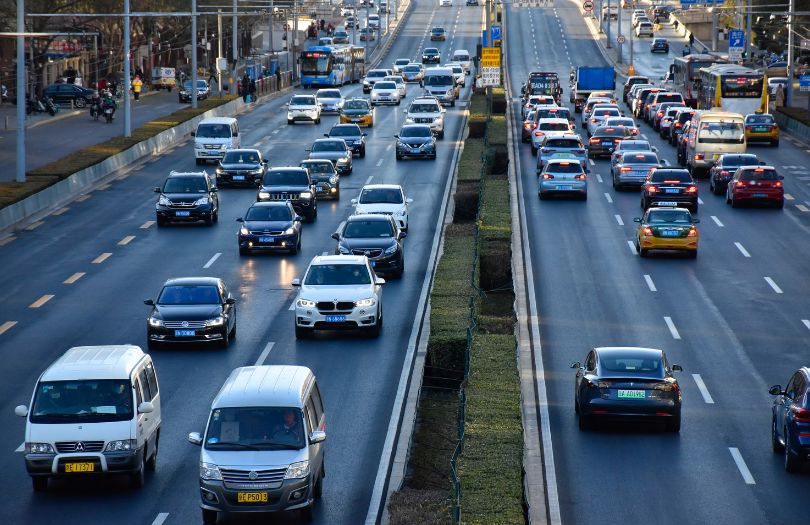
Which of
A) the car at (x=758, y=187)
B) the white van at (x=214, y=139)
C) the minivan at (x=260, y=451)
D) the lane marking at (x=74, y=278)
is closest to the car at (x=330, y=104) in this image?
the white van at (x=214, y=139)

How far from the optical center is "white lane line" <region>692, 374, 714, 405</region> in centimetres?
2181

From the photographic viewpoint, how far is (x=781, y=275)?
3341cm

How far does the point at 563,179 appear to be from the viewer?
45.8m

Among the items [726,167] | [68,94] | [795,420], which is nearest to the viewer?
[795,420]

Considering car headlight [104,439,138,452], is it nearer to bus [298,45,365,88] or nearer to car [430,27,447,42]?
bus [298,45,365,88]

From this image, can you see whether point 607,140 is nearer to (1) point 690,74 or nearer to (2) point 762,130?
(2) point 762,130

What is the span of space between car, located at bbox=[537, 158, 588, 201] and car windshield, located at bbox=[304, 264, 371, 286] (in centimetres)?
1985

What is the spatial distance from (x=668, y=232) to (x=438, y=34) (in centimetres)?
10386

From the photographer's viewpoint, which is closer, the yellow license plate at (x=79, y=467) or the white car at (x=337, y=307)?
the yellow license plate at (x=79, y=467)

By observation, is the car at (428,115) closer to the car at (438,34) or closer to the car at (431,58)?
the car at (431,58)

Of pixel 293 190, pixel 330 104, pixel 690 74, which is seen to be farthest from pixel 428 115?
pixel 690 74

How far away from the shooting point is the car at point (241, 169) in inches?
1885

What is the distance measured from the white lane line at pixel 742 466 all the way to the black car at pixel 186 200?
961 inches

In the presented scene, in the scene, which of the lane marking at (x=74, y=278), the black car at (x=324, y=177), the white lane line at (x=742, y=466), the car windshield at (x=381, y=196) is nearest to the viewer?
the white lane line at (x=742, y=466)
